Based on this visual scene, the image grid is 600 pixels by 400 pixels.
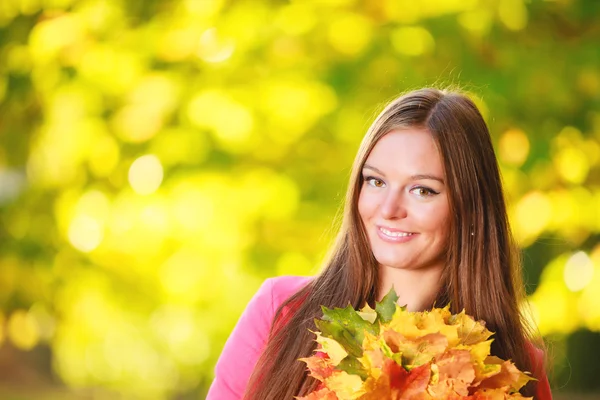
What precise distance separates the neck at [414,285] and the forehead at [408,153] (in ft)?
0.96

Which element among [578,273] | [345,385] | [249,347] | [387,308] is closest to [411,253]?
[387,308]

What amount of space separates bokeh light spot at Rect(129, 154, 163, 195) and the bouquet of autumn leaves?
2335 millimetres

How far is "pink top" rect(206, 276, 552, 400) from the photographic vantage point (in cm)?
254

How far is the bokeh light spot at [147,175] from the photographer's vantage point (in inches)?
167

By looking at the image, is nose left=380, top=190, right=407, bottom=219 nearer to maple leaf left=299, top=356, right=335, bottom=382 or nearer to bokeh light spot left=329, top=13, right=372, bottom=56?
maple leaf left=299, top=356, right=335, bottom=382

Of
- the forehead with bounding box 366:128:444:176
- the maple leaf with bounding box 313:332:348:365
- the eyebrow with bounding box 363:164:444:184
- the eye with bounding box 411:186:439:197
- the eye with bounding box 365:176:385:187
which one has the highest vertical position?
the forehead with bounding box 366:128:444:176

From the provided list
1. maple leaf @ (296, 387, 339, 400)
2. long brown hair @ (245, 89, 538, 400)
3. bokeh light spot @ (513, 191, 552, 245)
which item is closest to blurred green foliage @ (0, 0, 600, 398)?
bokeh light spot @ (513, 191, 552, 245)

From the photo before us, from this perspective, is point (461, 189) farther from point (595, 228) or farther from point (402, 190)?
point (595, 228)

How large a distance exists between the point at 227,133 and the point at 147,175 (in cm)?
38

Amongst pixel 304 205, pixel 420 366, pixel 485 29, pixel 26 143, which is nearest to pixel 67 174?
pixel 26 143

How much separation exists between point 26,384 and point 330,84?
2.82 metres

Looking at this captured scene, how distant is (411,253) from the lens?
94.4 inches

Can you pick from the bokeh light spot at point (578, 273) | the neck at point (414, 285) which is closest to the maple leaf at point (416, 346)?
the neck at point (414, 285)

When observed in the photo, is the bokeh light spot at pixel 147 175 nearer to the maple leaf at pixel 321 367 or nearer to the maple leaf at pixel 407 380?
the maple leaf at pixel 321 367
